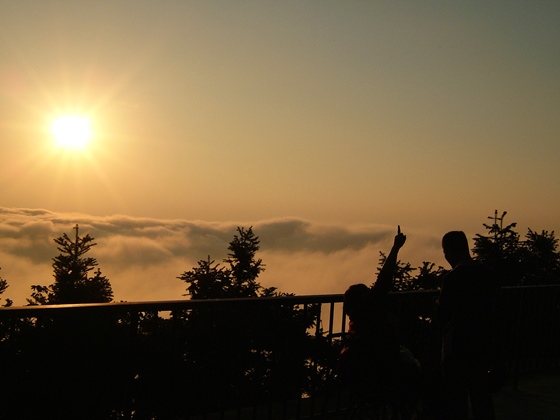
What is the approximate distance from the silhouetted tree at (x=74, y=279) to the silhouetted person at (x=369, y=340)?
6207cm

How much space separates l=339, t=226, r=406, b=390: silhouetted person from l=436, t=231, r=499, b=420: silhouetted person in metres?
0.45

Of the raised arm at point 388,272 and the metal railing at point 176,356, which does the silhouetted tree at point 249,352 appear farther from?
the raised arm at point 388,272

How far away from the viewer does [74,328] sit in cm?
550

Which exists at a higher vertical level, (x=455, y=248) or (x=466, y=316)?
(x=455, y=248)

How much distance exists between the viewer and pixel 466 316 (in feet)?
18.5

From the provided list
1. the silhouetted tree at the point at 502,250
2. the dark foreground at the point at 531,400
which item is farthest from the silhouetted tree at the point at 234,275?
the dark foreground at the point at 531,400

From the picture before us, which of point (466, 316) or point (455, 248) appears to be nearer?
point (466, 316)

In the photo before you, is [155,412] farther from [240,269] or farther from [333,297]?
[240,269]

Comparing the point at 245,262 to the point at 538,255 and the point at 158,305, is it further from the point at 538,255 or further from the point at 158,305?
the point at 158,305

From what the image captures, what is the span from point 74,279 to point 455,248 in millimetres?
70679

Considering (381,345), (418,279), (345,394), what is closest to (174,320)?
(381,345)

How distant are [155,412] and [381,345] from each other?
1934mm

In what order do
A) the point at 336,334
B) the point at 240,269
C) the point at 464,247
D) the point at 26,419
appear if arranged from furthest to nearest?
the point at 240,269, the point at 336,334, the point at 464,247, the point at 26,419

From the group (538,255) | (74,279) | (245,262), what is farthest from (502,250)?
(74,279)
